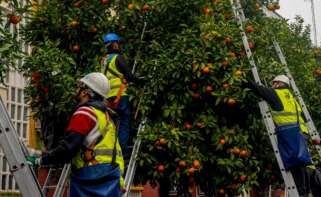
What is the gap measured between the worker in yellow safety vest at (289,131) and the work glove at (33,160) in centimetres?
470

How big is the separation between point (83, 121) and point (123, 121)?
3293 mm

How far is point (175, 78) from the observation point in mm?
9375

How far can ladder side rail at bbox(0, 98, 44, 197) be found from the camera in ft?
16.8

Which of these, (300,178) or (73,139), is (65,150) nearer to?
(73,139)

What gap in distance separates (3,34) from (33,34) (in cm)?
403

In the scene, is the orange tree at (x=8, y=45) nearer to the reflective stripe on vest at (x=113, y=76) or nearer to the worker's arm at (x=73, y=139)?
the worker's arm at (x=73, y=139)

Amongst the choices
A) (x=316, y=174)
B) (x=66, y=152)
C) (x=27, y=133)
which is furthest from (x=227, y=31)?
(x=27, y=133)

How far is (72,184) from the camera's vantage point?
6.03m

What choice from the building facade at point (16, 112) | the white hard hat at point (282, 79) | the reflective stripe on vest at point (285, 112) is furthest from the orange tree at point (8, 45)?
the building facade at point (16, 112)

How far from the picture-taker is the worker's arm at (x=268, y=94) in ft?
30.4

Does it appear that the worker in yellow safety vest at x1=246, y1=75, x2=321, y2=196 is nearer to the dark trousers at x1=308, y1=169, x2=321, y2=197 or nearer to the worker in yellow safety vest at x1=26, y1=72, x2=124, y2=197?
the dark trousers at x1=308, y1=169, x2=321, y2=197

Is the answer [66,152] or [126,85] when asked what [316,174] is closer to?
[126,85]

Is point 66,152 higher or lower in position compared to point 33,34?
lower

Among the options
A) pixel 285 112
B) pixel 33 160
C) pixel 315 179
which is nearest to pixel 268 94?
pixel 285 112
